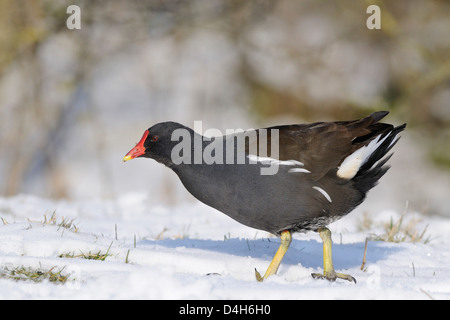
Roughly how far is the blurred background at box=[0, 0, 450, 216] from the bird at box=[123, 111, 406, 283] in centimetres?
590

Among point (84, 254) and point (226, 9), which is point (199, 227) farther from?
point (226, 9)

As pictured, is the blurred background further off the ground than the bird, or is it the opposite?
the blurred background

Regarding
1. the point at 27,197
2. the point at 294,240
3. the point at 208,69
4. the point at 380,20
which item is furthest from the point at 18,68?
the point at 294,240

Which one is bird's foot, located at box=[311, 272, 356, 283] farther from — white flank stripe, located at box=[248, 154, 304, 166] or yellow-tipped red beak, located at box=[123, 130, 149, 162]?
yellow-tipped red beak, located at box=[123, 130, 149, 162]

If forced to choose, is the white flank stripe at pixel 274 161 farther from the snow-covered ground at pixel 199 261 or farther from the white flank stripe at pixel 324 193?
the snow-covered ground at pixel 199 261

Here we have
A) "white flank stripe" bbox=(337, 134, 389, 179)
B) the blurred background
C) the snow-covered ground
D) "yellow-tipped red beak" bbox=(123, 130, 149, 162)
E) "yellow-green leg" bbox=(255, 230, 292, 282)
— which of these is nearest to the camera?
the snow-covered ground

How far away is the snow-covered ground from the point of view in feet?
8.93

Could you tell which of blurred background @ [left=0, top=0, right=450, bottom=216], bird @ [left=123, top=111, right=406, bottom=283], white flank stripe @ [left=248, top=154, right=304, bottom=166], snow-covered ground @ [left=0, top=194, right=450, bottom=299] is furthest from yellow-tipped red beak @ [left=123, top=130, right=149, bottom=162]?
blurred background @ [left=0, top=0, right=450, bottom=216]

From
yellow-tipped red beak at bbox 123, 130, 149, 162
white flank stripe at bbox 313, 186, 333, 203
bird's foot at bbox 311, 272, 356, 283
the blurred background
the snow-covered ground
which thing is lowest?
bird's foot at bbox 311, 272, 356, 283

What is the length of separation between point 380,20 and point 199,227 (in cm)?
569

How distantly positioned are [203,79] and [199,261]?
8611 millimetres

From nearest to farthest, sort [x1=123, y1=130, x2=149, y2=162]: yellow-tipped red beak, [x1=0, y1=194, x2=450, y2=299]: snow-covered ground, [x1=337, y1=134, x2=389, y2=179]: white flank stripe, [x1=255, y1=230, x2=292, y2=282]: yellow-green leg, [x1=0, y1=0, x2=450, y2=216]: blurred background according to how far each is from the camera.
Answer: [x1=0, y1=194, x2=450, y2=299]: snow-covered ground
[x1=255, y1=230, x2=292, y2=282]: yellow-green leg
[x1=337, y1=134, x2=389, y2=179]: white flank stripe
[x1=123, y1=130, x2=149, y2=162]: yellow-tipped red beak
[x1=0, y1=0, x2=450, y2=216]: blurred background

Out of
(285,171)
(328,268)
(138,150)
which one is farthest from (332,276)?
(138,150)

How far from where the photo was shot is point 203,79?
1203cm
